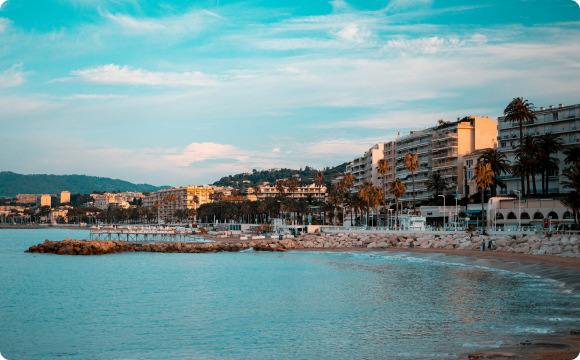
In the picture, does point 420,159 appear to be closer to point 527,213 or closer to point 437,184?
point 437,184

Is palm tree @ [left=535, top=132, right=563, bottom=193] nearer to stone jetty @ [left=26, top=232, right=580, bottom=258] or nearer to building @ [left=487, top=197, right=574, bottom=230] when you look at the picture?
building @ [left=487, top=197, right=574, bottom=230]

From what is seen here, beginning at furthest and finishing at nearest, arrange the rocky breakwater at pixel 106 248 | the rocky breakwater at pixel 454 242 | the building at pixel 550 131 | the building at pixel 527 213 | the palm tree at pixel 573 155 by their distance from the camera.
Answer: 1. the building at pixel 550 131
2. the rocky breakwater at pixel 106 248
3. the palm tree at pixel 573 155
4. the building at pixel 527 213
5. the rocky breakwater at pixel 454 242

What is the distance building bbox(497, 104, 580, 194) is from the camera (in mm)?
79750

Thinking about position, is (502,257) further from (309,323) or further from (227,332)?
(227,332)

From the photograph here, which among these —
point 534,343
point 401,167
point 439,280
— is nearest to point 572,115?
point 401,167

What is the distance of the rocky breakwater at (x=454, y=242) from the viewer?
1901 inches

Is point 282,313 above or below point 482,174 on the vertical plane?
below

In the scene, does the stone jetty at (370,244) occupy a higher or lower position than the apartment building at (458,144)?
lower

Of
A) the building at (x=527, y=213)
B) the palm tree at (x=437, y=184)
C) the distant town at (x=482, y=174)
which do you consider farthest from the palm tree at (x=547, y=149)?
the palm tree at (x=437, y=184)

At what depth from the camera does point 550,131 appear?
8238cm

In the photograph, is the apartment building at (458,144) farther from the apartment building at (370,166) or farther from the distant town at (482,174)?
the apartment building at (370,166)

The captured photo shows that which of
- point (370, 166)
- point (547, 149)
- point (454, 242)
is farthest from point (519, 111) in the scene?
point (370, 166)

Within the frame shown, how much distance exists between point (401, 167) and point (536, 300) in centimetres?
9026

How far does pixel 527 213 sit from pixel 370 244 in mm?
22247
